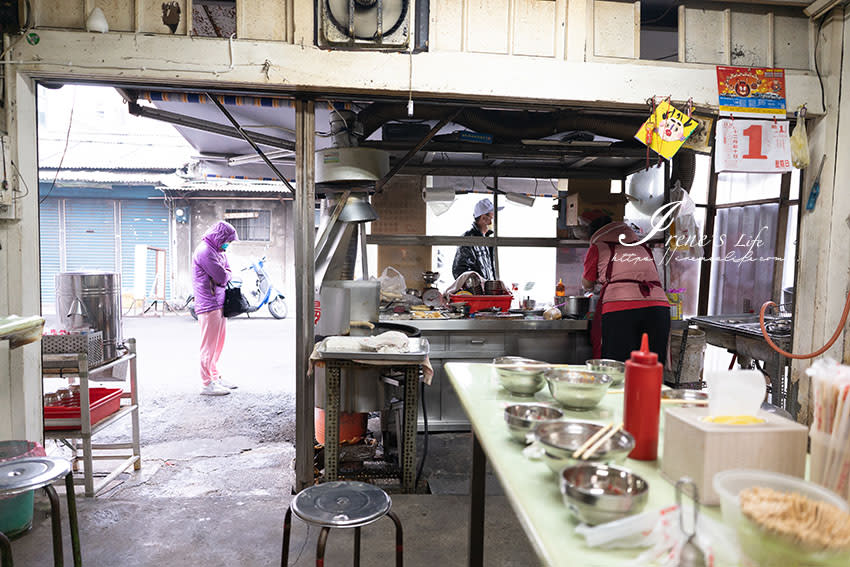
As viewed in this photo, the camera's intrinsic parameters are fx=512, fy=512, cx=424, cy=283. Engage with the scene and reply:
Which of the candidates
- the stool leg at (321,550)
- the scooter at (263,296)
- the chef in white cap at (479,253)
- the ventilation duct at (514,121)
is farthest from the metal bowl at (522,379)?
the scooter at (263,296)

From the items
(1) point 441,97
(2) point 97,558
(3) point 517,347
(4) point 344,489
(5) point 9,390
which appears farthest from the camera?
(3) point 517,347

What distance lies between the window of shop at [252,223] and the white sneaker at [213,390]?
29.6 ft

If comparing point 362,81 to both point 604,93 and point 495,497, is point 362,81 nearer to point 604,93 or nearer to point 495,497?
point 604,93

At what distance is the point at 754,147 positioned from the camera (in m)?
3.83

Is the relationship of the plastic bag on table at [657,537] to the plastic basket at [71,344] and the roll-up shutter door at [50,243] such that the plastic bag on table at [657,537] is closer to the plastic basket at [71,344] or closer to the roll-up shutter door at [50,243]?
the plastic basket at [71,344]

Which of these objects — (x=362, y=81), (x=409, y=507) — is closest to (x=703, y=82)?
(x=362, y=81)

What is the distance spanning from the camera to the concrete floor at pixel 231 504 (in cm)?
298

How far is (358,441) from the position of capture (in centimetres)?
434

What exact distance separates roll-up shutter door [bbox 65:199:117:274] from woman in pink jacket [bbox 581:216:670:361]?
14.7 metres

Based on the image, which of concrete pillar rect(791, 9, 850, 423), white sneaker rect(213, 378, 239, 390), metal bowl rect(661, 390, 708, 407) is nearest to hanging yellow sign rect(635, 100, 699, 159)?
concrete pillar rect(791, 9, 850, 423)

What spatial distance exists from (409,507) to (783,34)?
4.46m

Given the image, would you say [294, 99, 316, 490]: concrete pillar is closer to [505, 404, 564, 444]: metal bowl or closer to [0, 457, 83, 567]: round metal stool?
[0, 457, 83, 567]: round metal stool

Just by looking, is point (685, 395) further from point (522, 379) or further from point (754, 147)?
point (754, 147)

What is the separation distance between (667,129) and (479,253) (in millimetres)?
3238
